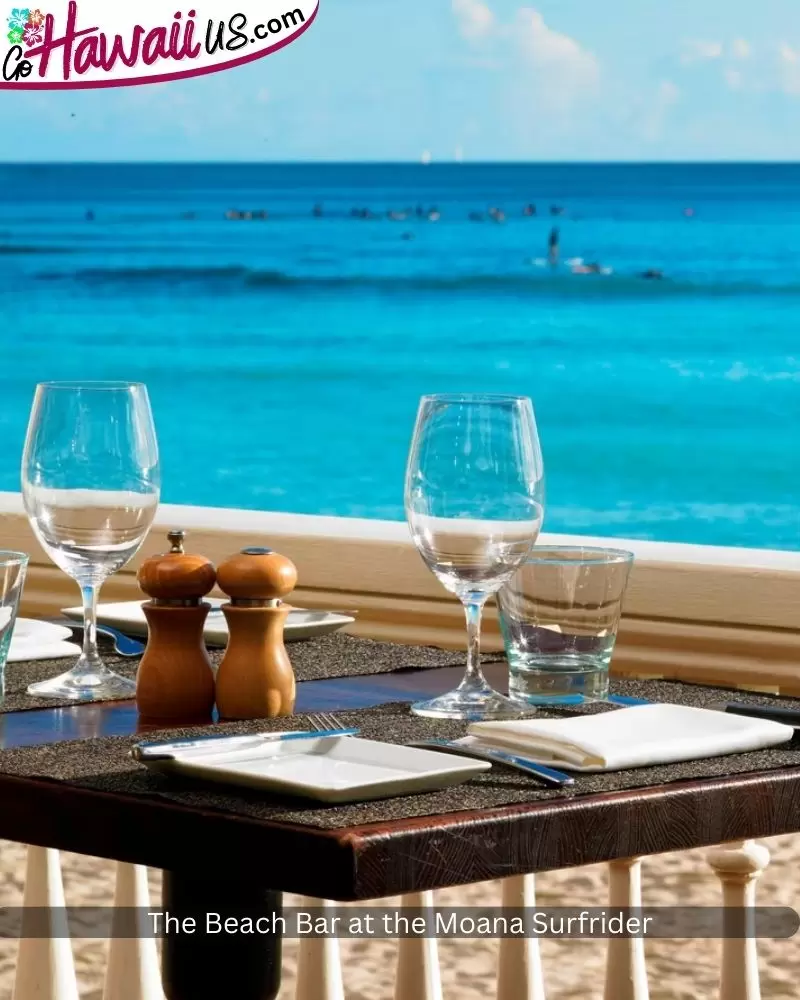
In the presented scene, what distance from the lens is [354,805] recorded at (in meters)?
0.82

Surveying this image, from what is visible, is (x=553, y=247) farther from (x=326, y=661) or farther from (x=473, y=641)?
(x=473, y=641)

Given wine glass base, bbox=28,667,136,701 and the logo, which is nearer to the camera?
wine glass base, bbox=28,667,136,701

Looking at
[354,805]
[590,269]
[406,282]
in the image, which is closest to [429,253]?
[406,282]

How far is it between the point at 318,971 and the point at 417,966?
93 millimetres

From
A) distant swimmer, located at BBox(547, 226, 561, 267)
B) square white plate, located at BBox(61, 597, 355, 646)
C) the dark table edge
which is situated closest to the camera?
the dark table edge

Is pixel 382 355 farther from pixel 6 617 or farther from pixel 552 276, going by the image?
pixel 6 617

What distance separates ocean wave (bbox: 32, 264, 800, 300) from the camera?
19.5 metres

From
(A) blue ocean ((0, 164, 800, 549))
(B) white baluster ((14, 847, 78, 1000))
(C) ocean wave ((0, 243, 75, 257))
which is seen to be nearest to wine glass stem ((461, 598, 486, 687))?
(B) white baluster ((14, 847, 78, 1000))

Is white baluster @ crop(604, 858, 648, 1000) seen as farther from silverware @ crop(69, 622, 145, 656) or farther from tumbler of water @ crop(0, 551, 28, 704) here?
tumbler of water @ crop(0, 551, 28, 704)

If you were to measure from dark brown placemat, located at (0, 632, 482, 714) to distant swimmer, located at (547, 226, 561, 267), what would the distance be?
63.2 ft

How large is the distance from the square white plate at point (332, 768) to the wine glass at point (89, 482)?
266 mm

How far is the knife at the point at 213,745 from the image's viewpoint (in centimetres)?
85

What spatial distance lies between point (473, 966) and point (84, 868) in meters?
0.69

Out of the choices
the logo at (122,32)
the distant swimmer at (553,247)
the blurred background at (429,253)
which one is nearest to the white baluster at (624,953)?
the logo at (122,32)
